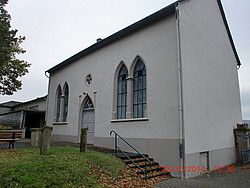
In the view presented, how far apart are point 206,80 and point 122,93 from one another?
4.59 m

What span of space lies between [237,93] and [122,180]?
12351 mm

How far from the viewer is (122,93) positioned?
448 inches

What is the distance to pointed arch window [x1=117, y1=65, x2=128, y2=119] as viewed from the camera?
1115cm

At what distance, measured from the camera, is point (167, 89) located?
28.7 feet

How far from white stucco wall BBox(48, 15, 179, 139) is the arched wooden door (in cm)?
55

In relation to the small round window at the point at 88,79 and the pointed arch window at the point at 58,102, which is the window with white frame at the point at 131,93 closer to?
the small round window at the point at 88,79

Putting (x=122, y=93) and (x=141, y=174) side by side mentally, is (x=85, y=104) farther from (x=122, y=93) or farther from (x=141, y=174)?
(x=141, y=174)

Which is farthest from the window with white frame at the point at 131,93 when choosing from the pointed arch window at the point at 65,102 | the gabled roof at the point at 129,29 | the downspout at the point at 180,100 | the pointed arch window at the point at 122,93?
the pointed arch window at the point at 65,102

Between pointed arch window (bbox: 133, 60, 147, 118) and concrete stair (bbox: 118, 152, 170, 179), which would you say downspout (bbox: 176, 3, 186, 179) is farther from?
pointed arch window (bbox: 133, 60, 147, 118)

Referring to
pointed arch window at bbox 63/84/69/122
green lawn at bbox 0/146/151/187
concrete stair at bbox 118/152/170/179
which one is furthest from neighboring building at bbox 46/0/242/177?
green lawn at bbox 0/146/151/187

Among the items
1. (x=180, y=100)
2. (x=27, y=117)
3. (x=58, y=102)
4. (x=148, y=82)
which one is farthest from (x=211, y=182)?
(x=27, y=117)

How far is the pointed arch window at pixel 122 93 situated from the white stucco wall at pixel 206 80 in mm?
3749

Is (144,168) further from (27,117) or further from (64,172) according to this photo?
(27,117)

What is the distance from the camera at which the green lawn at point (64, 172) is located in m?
4.86
